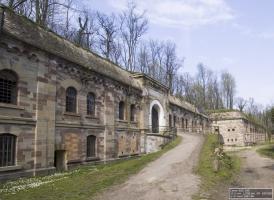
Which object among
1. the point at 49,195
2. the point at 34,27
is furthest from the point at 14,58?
the point at 49,195

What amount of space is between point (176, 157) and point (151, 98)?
37.2 ft

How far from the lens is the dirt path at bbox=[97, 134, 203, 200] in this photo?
11.8 m

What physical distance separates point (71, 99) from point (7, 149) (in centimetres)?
592

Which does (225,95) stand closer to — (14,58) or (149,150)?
(149,150)

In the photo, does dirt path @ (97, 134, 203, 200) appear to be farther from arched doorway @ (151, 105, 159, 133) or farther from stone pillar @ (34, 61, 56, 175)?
arched doorway @ (151, 105, 159, 133)

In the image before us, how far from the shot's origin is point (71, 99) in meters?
20.3

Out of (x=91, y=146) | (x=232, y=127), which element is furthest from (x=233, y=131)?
(x=91, y=146)

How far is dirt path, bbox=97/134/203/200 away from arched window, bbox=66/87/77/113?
19.5 feet

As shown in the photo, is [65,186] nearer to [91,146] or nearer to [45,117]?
[45,117]

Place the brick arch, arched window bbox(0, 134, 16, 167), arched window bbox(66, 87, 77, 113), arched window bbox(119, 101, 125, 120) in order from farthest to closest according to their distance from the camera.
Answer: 1. arched window bbox(119, 101, 125, 120)
2. arched window bbox(66, 87, 77, 113)
3. the brick arch
4. arched window bbox(0, 134, 16, 167)

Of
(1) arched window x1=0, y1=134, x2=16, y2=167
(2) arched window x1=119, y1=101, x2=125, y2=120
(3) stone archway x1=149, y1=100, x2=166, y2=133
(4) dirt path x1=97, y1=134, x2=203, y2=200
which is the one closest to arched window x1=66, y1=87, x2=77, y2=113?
(1) arched window x1=0, y1=134, x2=16, y2=167

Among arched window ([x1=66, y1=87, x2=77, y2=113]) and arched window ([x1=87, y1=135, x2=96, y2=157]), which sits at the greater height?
arched window ([x1=66, y1=87, x2=77, y2=113])

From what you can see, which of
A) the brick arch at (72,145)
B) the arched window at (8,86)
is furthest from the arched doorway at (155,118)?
the arched window at (8,86)

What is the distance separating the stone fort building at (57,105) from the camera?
15633mm
